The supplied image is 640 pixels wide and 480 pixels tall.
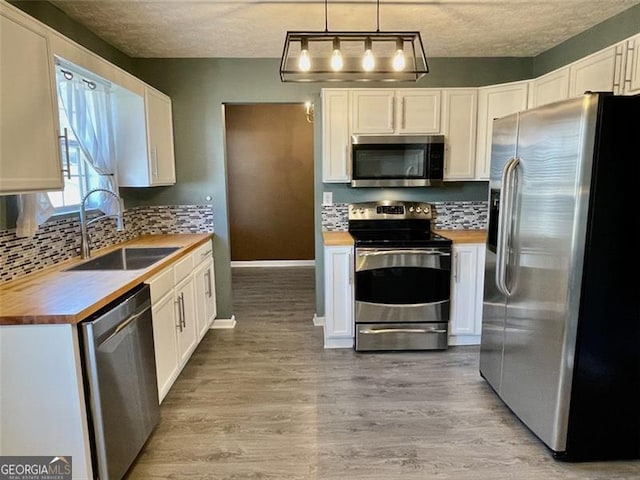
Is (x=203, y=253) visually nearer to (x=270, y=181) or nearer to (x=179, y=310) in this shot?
(x=179, y=310)

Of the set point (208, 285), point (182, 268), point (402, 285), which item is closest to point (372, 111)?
point (402, 285)

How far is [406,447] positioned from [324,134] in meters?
2.40

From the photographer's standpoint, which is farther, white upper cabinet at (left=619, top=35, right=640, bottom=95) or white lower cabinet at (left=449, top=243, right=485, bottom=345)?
white lower cabinet at (left=449, top=243, right=485, bottom=345)

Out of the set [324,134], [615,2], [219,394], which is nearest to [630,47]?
[615,2]

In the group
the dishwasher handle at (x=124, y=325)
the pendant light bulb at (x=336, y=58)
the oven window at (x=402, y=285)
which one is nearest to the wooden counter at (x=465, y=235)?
the oven window at (x=402, y=285)

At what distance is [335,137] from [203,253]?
1.51 meters

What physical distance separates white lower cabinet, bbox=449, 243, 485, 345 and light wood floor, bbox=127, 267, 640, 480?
20cm

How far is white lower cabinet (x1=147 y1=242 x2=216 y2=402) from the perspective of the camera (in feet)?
7.95

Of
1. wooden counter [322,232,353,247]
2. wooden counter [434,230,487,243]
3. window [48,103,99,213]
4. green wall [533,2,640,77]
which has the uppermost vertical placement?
green wall [533,2,640,77]

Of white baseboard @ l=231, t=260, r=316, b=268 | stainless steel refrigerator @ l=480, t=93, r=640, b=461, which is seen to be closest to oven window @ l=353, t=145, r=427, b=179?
stainless steel refrigerator @ l=480, t=93, r=640, b=461

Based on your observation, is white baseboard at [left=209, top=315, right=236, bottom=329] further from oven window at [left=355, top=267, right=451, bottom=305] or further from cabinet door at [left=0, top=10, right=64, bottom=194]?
cabinet door at [left=0, top=10, right=64, bottom=194]

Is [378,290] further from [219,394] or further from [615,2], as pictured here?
[615,2]

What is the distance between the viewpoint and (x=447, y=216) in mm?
3830

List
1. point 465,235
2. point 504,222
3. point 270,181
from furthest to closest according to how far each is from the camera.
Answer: point 270,181
point 465,235
point 504,222
